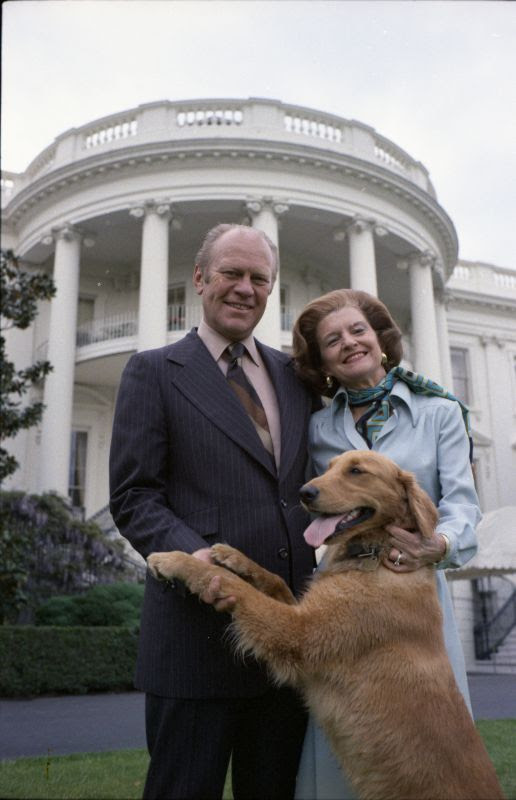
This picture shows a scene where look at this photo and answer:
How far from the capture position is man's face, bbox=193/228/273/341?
2.68 m

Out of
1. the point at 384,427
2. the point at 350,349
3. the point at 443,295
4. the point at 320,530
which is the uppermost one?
the point at 443,295

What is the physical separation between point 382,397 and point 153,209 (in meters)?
19.4

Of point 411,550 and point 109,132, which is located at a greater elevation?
point 109,132

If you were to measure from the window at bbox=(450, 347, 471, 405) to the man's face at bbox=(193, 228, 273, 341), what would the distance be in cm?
2597

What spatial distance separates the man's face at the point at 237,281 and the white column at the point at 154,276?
57.0ft

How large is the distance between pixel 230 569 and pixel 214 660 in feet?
1.14

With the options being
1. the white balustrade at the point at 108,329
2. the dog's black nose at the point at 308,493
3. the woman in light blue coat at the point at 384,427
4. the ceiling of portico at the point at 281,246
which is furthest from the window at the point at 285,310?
the dog's black nose at the point at 308,493

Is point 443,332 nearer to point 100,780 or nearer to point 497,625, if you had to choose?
point 497,625

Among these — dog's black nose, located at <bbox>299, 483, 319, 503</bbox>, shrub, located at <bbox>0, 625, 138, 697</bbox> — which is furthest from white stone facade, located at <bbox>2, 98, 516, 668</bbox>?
dog's black nose, located at <bbox>299, 483, 319, 503</bbox>


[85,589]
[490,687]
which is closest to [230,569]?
[490,687]

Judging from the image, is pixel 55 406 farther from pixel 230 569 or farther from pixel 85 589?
pixel 230 569

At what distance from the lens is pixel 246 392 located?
2785 mm

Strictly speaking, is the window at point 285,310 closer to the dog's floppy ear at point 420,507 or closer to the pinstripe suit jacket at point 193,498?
the pinstripe suit jacket at point 193,498

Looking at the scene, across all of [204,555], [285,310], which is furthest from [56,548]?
[204,555]
